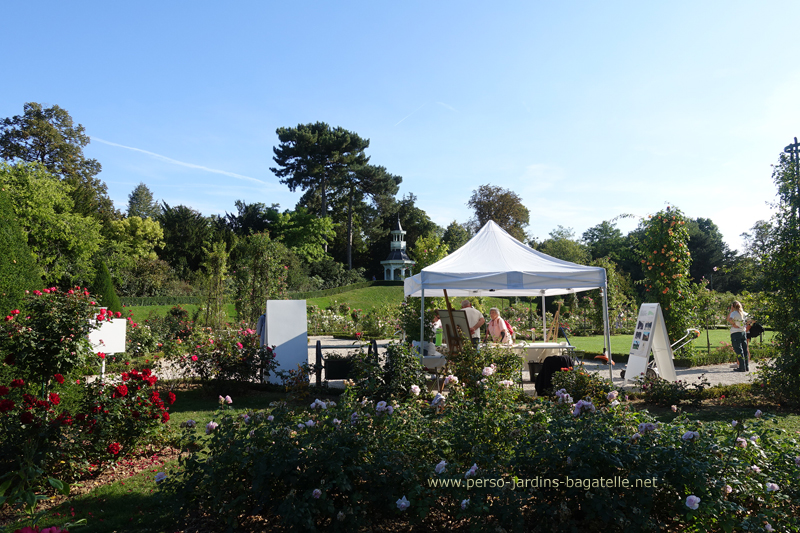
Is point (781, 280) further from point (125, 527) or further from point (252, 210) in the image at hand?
point (252, 210)

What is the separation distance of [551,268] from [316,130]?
34517 millimetres

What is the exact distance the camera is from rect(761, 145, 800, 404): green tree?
247 inches

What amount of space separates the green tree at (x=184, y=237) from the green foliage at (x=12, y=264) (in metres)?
30.6

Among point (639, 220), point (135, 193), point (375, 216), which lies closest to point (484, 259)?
point (639, 220)

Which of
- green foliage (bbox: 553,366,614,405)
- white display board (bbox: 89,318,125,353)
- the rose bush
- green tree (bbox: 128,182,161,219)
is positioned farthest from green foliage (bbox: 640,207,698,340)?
green tree (bbox: 128,182,161,219)

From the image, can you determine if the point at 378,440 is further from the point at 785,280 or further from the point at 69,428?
the point at 785,280

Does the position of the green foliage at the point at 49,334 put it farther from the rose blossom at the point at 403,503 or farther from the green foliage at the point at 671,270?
the green foliage at the point at 671,270

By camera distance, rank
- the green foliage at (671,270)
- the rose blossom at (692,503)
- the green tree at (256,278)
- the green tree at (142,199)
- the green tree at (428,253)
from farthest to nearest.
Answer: the green tree at (142,199)
the green tree at (428,253)
the green tree at (256,278)
the green foliage at (671,270)
the rose blossom at (692,503)

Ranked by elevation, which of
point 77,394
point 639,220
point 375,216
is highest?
point 375,216

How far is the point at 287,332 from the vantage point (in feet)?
27.5

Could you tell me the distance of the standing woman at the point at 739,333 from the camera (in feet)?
30.8

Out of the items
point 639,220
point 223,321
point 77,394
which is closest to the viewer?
point 77,394

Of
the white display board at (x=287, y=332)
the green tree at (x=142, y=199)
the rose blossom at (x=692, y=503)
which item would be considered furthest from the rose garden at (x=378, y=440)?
the green tree at (x=142, y=199)

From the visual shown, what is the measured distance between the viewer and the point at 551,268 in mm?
7441
